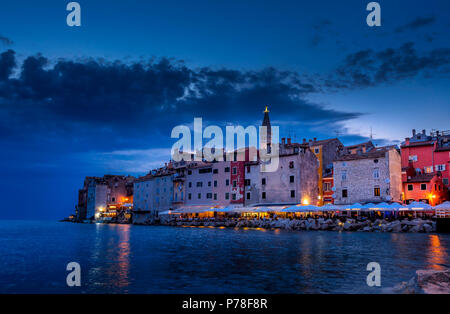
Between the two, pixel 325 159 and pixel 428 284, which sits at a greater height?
pixel 325 159

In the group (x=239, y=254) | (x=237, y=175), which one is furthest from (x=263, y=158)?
(x=239, y=254)

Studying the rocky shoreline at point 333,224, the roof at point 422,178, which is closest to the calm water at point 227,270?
the rocky shoreline at point 333,224

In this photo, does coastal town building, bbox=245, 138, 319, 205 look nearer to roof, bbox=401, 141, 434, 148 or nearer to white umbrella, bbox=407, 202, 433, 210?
roof, bbox=401, 141, 434, 148

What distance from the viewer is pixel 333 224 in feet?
145

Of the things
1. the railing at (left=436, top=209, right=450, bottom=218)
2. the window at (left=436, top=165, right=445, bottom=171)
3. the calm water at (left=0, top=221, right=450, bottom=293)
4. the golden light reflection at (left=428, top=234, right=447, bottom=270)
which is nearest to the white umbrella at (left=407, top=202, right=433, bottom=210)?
the railing at (left=436, top=209, right=450, bottom=218)

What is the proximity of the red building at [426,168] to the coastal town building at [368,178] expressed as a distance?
6.77ft

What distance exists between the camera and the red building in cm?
4578

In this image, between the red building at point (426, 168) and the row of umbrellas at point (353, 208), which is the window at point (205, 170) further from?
the red building at point (426, 168)

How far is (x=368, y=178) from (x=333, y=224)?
23.4ft

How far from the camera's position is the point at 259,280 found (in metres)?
13.6

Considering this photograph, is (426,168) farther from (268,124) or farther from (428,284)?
(428,284)

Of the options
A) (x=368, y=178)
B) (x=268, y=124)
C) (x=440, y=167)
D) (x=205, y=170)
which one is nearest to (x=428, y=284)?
(x=368, y=178)

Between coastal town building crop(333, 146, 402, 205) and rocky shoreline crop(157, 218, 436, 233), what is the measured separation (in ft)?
12.1
